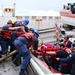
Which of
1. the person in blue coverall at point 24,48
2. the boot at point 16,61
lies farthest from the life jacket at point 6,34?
the person in blue coverall at point 24,48

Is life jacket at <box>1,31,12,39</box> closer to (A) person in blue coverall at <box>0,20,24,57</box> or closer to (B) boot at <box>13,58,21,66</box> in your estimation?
(A) person in blue coverall at <box>0,20,24,57</box>

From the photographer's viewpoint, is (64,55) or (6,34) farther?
(6,34)

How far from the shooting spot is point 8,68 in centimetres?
479

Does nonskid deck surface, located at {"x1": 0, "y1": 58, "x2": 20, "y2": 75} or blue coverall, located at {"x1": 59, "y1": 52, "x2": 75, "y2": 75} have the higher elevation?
blue coverall, located at {"x1": 59, "y1": 52, "x2": 75, "y2": 75}

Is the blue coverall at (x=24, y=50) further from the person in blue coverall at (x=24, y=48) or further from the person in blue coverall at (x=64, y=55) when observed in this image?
the person in blue coverall at (x=64, y=55)

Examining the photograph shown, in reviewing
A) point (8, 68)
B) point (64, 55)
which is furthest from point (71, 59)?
point (8, 68)

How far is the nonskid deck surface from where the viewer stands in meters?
4.59

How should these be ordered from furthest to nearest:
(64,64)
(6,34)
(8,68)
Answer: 1. (6,34)
2. (64,64)
3. (8,68)

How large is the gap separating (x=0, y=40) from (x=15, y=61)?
868mm

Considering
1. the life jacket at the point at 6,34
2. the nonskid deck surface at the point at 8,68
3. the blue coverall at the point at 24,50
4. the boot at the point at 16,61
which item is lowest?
the nonskid deck surface at the point at 8,68

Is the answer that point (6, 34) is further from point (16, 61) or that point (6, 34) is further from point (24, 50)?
point (24, 50)

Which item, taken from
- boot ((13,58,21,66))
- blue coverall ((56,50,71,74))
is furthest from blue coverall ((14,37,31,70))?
blue coverall ((56,50,71,74))

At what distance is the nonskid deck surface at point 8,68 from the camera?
181 inches

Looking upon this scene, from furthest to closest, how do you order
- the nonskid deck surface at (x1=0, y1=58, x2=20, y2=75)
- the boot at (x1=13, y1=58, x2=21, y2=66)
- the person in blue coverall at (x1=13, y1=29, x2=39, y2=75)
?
1. the boot at (x1=13, y1=58, x2=21, y2=66)
2. the nonskid deck surface at (x1=0, y1=58, x2=20, y2=75)
3. the person in blue coverall at (x1=13, y1=29, x2=39, y2=75)
